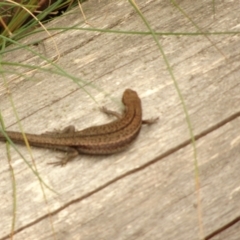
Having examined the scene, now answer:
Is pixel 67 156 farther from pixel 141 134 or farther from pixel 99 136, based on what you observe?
pixel 141 134

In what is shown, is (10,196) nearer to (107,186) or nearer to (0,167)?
(0,167)

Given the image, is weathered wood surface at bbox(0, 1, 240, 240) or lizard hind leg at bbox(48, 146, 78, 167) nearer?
weathered wood surface at bbox(0, 1, 240, 240)

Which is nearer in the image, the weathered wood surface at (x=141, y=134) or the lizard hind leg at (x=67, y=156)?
the weathered wood surface at (x=141, y=134)

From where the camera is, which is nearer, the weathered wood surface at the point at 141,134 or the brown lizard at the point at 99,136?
the weathered wood surface at the point at 141,134

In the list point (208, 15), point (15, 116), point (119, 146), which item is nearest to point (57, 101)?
point (15, 116)
